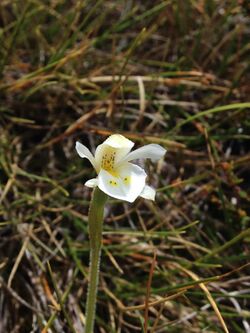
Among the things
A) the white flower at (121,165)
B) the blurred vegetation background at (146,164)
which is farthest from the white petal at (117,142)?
the blurred vegetation background at (146,164)

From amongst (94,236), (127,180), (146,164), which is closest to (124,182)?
(127,180)

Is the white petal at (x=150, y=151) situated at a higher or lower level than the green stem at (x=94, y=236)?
higher

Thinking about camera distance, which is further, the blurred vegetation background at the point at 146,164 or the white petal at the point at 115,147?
the blurred vegetation background at the point at 146,164

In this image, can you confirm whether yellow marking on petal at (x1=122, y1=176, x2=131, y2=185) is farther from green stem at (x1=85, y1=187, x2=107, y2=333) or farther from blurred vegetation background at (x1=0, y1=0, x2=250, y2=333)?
blurred vegetation background at (x1=0, y1=0, x2=250, y2=333)

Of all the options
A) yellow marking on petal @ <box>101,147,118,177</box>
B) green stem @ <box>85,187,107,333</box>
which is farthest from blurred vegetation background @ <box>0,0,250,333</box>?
yellow marking on petal @ <box>101,147,118,177</box>

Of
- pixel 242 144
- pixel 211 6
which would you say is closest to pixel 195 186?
pixel 242 144

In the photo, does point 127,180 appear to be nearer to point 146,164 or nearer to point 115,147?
point 115,147

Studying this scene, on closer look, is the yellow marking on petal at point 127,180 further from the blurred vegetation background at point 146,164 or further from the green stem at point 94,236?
the blurred vegetation background at point 146,164

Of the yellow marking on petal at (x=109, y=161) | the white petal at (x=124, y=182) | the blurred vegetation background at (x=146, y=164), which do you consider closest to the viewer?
the white petal at (x=124, y=182)
